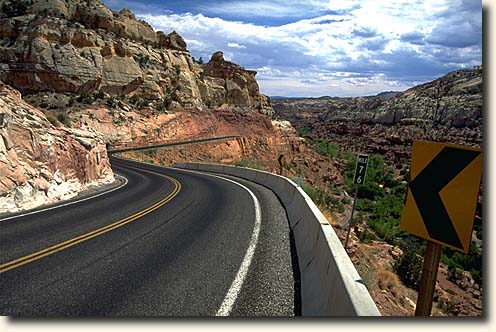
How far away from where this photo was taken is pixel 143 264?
705 cm

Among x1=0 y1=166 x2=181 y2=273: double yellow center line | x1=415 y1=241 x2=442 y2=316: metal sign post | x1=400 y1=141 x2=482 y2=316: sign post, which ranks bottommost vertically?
x1=0 y1=166 x2=181 y2=273: double yellow center line

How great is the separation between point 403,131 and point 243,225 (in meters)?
110

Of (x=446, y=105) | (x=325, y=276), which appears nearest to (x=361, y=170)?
(x=325, y=276)

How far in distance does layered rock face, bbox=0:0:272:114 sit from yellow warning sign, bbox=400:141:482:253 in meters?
54.5

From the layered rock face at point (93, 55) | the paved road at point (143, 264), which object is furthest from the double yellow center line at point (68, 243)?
the layered rock face at point (93, 55)

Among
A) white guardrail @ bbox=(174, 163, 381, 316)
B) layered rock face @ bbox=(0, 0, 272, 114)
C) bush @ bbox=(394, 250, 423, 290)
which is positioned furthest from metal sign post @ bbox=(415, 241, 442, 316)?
layered rock face @ bbox=(0, 0, 272, 114)

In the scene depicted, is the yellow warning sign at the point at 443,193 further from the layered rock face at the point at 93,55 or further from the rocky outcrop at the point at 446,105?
the rocky outcrop at the point at 446,105

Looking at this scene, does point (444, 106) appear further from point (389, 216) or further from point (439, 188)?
point (439, 188)

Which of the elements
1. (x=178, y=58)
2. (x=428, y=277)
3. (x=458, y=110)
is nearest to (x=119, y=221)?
(x=428, y=277)

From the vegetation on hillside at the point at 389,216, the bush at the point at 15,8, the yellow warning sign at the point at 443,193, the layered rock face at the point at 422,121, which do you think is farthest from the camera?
the layered rock face at the point at 422,121

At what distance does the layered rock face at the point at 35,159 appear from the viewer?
12.7 m

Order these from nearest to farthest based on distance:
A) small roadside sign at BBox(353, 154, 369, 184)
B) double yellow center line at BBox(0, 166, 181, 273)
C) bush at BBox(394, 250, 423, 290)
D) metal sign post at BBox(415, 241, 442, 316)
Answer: metal sign post at BBox(415, 241, 442, 316) < double yellow center line at BBox(0, 166, 181, 273) < small roadside sign at BBox(353, 154, 369, 184) < bush at BBox(394, 250, 423, 290)

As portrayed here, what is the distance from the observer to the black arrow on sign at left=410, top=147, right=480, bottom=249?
3.35m

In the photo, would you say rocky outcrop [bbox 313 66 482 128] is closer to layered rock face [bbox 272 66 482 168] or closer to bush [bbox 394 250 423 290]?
layered rock face [bbox 272 66 482 168]
